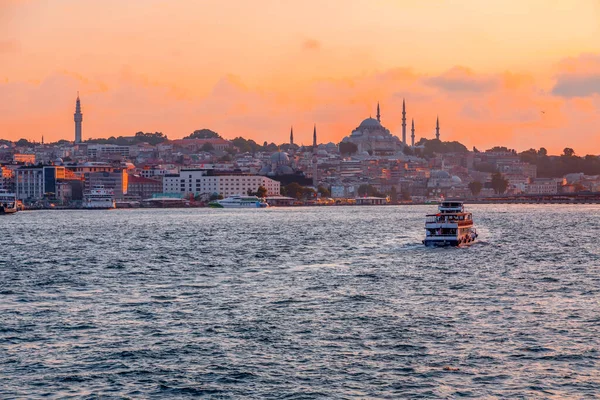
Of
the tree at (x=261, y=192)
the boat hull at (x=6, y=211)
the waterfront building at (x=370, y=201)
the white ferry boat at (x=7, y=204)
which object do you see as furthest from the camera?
Answer: the waterfront building at (x=370, y=201)

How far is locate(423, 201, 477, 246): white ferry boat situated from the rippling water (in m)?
5.61

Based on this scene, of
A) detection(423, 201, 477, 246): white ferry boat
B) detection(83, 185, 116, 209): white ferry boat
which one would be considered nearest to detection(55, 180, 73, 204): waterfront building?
detection(83, 185, 116, 209): white ferry boat

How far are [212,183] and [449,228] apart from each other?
136 m

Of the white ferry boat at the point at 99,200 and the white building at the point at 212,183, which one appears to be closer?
the white ferry boat at the point at 99,200

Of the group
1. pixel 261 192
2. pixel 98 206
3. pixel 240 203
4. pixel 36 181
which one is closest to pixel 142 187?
pixel 36 181

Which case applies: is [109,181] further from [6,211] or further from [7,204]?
[6,211]

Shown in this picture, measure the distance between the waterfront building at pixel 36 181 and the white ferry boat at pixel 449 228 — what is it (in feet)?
425

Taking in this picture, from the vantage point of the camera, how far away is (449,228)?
4600 centimetres

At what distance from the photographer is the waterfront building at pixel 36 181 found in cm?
17025

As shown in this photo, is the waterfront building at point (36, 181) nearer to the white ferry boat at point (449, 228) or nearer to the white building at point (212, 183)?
the white building at point (212, 183)

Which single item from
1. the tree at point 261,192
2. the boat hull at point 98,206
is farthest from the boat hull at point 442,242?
the tree at point 261,192

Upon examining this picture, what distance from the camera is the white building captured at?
180m

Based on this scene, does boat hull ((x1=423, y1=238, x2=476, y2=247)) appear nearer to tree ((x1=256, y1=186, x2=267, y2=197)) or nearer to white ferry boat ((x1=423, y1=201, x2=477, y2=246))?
white ferry boat ((x1=423, y1=201, x2=477, y2=246))

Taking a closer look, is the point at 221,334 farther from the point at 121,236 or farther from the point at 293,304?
the point at 121,236
